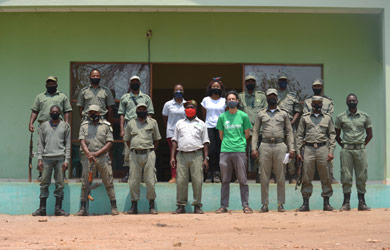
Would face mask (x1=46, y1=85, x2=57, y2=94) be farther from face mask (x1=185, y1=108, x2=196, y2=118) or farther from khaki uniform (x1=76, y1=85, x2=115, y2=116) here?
face mask (x1=185, y1=108, x2=196, y2=118)

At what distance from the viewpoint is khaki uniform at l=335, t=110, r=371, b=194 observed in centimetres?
1129

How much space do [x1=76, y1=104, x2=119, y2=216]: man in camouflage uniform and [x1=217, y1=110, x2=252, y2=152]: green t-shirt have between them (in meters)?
1.87

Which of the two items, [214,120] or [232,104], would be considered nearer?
[232,104]

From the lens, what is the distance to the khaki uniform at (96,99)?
11852 millimetres

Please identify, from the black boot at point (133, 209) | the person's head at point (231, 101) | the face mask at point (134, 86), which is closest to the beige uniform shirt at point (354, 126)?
the person's head at point (231, 101)

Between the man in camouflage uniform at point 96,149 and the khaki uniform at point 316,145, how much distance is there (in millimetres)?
3103

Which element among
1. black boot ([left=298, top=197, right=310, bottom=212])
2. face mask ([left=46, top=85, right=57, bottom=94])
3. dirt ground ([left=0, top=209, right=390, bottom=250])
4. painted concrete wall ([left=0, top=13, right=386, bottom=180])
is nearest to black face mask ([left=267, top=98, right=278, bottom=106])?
black boot ([left=298, top=197, right=310, bottom=212])

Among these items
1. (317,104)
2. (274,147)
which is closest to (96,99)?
(274,147)

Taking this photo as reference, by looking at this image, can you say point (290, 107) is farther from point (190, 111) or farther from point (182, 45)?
point (182, 45)

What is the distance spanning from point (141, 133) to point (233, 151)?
151 cm

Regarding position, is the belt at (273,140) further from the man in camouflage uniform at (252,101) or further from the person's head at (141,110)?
the person's head at (141,110)

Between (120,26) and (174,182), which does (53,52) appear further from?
(174,182)

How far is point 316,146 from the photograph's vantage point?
1110cm

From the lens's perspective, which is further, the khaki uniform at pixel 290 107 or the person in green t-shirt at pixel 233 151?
the khaki uniform at pixel 290 107
